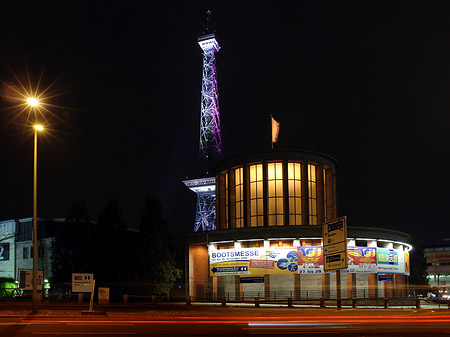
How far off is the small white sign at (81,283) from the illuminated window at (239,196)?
26.1 metres

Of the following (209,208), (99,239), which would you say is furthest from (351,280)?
(209,208)

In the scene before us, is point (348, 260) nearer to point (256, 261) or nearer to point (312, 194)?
point (256, 261)

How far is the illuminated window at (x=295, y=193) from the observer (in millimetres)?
51562

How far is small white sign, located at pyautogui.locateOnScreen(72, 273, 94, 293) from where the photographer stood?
2841 centimetres

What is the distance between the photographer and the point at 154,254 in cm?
4438

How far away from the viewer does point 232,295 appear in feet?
152

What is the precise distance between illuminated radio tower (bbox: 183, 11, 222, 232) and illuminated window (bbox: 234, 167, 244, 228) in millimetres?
56105

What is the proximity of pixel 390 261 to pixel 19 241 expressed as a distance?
5089 centimetres

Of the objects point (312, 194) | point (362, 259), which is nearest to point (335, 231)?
point (362, 259)

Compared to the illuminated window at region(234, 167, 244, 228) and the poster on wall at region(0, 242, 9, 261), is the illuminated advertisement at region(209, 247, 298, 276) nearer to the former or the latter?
the illuminated window at region(234, 167, 244, 228)

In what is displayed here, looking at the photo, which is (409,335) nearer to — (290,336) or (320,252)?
(290,336)

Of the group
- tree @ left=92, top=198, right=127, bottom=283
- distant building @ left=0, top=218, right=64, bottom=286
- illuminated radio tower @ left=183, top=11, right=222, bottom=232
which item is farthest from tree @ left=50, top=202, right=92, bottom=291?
illuminated radio tower @ left=183, top=11, right=222, bottom=232

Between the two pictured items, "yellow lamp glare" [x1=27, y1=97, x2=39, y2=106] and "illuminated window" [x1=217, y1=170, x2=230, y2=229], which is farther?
"illuminated window" [x1=217, y1=170, x2=230, y2=229]

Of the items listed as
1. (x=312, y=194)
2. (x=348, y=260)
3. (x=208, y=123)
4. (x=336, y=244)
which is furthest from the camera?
(x=208, y=123)
